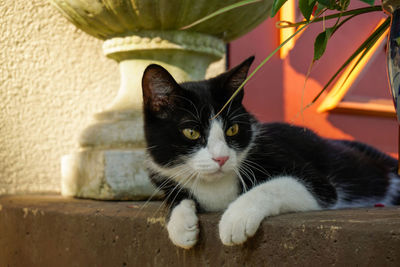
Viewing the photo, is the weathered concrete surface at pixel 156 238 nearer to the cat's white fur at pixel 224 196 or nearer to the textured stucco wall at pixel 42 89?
the cat's white fur at pixel 224 196

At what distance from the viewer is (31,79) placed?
2139 mm

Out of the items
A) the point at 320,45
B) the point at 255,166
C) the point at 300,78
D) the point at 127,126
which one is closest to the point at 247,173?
the point at 255,166

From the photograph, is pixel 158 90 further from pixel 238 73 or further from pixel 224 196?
pixel 224 196

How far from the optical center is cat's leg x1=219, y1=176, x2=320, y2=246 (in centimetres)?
97

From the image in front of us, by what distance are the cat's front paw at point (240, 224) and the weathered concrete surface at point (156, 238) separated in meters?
0.03

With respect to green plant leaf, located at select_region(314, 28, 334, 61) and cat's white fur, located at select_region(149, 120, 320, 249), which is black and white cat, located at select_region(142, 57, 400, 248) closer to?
cat's white fur, located at select_region(149, 120, 320, 249)

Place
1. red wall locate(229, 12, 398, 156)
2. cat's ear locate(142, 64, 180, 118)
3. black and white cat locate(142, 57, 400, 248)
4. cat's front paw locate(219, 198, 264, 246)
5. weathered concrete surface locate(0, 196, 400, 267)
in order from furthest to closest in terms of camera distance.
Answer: red wall locate(229, 12, 398, 156)
cat's ear locate(142, 64, 180, 118)
black and white cat locate(142, 57, 400, 248)
cat's front paw locate(219, 198, 264, 246)
weathered concrete surface locate(0, 196, 400, 267)

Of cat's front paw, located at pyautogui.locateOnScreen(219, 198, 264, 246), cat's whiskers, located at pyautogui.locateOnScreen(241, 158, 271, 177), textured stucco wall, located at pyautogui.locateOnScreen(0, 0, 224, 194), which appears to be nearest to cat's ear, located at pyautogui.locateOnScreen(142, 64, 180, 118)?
cat's whiskers, located at pyautogui.locateOnScreen(241, 158, 271, 177)

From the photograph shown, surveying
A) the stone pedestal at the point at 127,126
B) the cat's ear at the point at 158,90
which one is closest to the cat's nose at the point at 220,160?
the cat's ear at the point at 158,90

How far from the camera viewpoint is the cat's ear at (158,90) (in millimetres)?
1176

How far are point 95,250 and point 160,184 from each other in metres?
0.31

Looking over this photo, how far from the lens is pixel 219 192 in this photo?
1.21 m

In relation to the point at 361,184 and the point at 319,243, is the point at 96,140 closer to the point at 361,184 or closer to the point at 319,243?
the point at 361,184

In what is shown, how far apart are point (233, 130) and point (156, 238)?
36cm
